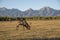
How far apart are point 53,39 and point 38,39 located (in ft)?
3.70

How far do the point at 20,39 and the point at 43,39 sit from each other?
69.3 inches

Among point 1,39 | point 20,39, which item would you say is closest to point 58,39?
point 20,39

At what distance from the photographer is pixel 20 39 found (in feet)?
50.0

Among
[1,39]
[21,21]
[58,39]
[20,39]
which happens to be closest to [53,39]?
[58,39]

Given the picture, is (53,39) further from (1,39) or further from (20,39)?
(1,39)

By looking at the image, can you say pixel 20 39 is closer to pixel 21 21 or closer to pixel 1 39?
pixel 1 39

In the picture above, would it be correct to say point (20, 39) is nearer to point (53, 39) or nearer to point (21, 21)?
point (53, 39)

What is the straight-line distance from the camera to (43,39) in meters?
14.9

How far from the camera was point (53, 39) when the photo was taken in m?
15.1

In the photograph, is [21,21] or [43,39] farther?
[21,21]

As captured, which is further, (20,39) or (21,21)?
(21,21)

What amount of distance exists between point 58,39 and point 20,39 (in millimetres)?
2859

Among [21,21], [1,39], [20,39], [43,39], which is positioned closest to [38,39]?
[43,39]

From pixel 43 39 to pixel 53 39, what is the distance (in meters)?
0.80
